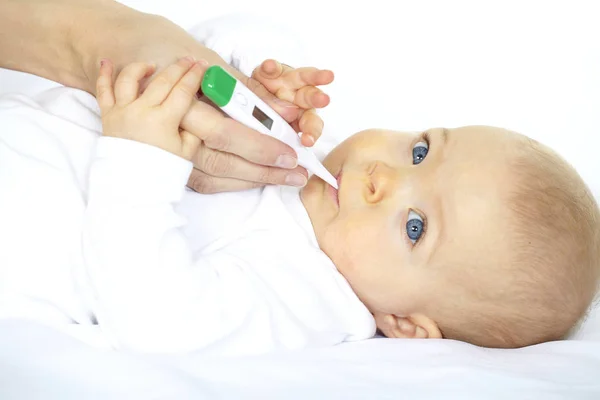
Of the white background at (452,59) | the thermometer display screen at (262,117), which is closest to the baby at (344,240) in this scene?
the thermometer display screen at (262,117)

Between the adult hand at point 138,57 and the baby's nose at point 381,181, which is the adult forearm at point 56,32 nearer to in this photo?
the adult hand at point 138,57

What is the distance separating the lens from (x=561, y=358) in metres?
1.16

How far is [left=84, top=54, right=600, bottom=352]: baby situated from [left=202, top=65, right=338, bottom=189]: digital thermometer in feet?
0.17

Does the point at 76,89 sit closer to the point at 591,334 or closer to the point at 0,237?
the point at 0,237

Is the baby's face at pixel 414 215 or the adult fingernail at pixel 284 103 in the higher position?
the adult fingernail at pixel 284 103

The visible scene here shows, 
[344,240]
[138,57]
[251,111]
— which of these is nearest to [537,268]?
[344,240]

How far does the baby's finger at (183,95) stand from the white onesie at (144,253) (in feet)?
0.23

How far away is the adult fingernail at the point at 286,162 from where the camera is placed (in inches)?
46.3

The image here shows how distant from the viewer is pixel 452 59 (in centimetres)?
206

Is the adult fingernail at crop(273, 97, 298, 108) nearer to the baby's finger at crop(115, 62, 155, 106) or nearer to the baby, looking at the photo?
the baby

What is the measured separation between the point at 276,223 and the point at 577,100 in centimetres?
104

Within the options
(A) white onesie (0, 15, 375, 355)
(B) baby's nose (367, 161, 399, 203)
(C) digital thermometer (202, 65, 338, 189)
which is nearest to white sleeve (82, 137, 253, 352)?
(A) white onesie (0, 15, 375, 355)

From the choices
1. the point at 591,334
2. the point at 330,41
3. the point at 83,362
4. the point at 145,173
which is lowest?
the point at 83,362

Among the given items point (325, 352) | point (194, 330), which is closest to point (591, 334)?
point (325, 352)
